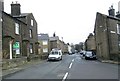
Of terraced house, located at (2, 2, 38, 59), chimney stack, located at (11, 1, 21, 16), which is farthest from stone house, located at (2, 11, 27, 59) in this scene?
chimney stack, located at (11, 1, 21, 16)

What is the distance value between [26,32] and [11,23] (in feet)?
28.9

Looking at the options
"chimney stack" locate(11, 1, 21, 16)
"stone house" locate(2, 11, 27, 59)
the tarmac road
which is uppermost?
"chimney stack" locate(11, 1, 21, 16)

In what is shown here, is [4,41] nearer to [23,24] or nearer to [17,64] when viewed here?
[17,64]

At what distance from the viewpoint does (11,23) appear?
3619 cm

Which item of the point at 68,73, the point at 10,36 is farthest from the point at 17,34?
the point at 68,73

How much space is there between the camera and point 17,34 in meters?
38.9

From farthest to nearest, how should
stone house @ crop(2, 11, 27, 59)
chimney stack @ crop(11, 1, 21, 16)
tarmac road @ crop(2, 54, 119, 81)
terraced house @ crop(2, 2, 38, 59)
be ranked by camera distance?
chimney stack @ crop(11, 1, 21, 16)
terraced house @ crop(2, 2, 38, 59)
stone house @ crop(2, 11, 27, 59)
tarmac road @ crop(2, 54, 119, 81)

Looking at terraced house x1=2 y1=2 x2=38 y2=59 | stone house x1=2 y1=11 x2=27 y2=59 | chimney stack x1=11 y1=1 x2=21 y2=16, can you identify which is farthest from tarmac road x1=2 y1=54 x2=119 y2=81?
chimney stack x1=11 y1=1 x2=21 y2=16

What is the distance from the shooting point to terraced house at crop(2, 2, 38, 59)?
3284 cm

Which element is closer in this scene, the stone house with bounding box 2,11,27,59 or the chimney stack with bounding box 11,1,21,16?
the stone house with bounding box 2,11,27,59

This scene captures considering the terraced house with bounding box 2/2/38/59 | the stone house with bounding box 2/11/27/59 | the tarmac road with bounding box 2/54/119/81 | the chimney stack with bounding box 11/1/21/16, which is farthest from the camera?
the chimney stack with bounding box 11/1/21/16

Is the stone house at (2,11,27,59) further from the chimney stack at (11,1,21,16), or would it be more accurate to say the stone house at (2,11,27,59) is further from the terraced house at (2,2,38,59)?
the chimney stack at (11,1,21,16)

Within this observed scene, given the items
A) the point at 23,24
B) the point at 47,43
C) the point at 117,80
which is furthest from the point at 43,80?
the point at 47,43

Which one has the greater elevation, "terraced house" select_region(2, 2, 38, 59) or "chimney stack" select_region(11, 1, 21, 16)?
"chimney stack" select_region(11, 1, 21, 16)
